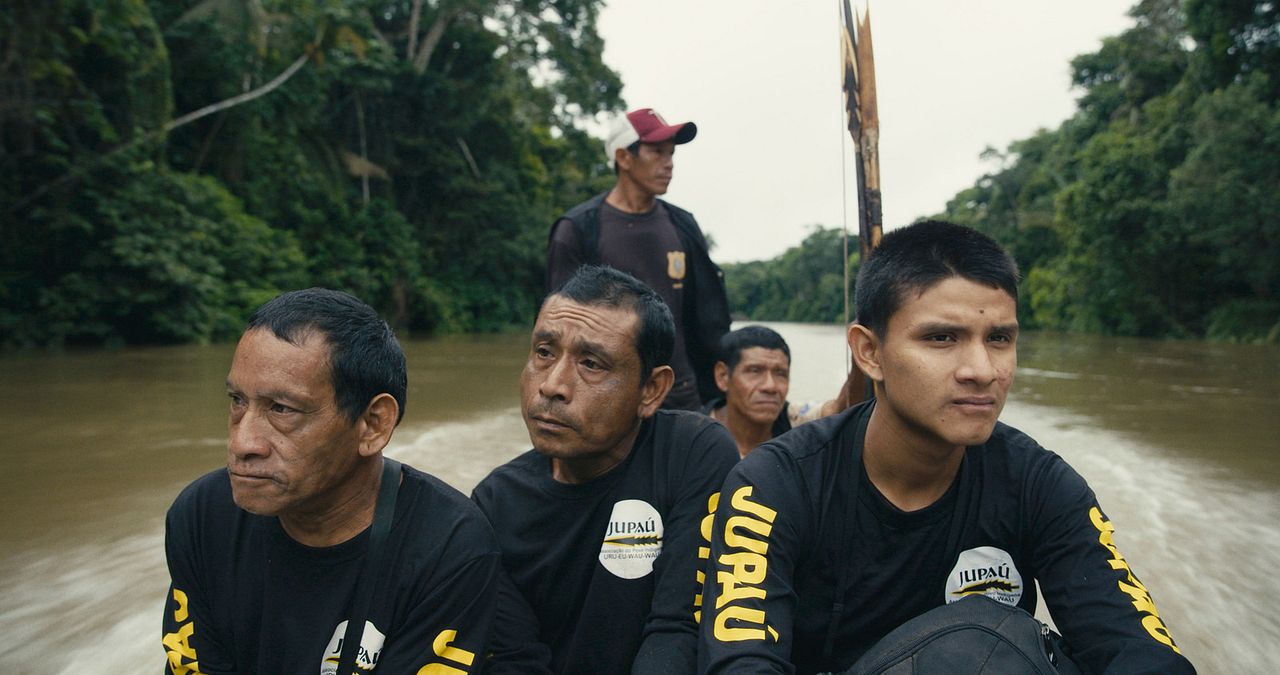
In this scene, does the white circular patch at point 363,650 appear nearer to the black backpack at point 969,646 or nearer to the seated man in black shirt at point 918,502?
the seated man in black shirt at point 918,502

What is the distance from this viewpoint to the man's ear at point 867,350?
1.94 meters

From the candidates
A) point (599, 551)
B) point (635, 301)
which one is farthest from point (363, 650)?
point (635, 301)

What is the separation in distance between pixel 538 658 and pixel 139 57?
15.1 m

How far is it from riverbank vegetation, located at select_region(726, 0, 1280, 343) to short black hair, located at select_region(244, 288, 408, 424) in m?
22.1

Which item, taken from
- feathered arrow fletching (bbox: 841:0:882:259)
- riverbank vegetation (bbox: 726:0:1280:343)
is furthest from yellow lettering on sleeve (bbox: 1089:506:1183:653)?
riverbank vegetation (bbox: 726:0:1280:343)

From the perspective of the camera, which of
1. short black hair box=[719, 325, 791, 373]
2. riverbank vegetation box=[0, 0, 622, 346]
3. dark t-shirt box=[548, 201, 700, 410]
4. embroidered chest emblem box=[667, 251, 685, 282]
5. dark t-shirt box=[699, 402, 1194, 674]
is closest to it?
dark t-shirt box=[699, 402, 1194, 674]

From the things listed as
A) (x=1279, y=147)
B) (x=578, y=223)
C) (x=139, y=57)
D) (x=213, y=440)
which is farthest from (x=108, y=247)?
(x=1279, y=147)

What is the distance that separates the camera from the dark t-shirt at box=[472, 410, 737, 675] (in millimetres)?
2045

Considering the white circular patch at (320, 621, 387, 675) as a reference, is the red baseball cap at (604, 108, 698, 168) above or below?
above

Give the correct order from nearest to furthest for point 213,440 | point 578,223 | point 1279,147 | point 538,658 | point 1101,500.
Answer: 1. point 538,658
2. point 578,223
3. point 1101,500
4. point 213,440
5. point 1279,147

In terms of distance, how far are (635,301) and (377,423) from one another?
0.71m

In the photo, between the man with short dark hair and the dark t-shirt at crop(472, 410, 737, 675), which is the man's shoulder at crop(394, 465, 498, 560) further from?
the man with short dark hair

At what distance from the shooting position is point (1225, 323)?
23719 mm

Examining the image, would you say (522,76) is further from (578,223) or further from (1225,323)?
(578,223)
